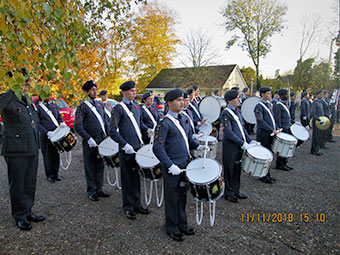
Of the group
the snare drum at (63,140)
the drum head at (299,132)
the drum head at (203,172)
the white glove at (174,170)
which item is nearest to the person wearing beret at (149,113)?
the snare drum at (63,140)

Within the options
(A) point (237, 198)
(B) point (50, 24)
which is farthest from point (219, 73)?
(B) point (50, 24)

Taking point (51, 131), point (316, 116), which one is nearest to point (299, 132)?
point (316, 116)

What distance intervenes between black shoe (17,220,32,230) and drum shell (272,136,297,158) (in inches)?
197

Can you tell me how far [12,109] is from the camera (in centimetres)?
356

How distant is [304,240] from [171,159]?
211cm

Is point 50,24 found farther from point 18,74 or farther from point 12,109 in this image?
point 12,109

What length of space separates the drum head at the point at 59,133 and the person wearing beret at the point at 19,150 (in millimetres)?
1302

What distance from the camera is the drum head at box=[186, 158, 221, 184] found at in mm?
3092

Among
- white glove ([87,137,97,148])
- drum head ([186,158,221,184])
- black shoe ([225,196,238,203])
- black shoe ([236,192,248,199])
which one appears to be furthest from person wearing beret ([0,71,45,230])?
black shoe ([236,192,248,199])

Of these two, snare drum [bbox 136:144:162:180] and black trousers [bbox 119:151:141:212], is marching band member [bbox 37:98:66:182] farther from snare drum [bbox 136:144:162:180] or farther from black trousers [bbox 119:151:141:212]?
snare drum [bbox 136:144:162:180]

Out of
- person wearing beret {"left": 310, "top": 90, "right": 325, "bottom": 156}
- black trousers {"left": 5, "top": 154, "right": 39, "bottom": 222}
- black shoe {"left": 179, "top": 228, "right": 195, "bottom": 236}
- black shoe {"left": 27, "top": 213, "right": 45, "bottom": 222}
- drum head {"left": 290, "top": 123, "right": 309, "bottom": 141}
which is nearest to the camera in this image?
black shoe {"left": 179, "top": 228, "right": 195, "bottom": 236}

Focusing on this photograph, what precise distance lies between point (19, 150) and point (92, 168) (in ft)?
4.80

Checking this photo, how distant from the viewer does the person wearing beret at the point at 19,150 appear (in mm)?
3609

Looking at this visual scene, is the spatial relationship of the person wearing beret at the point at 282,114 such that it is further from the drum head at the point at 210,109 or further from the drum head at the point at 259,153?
the drum head at the point at 259,153
